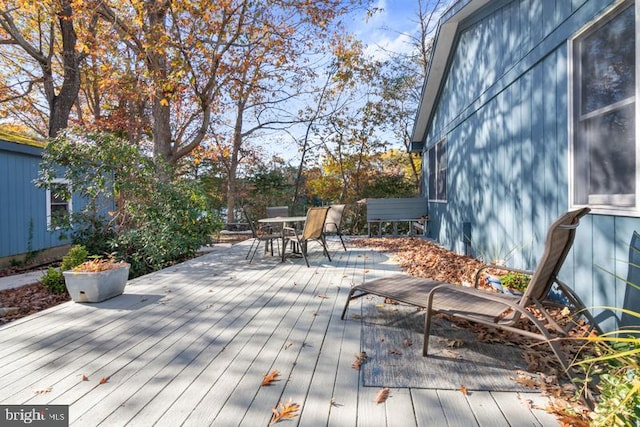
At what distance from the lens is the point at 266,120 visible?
14758mm

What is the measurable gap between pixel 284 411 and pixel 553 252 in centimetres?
175

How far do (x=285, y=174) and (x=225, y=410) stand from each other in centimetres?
1349

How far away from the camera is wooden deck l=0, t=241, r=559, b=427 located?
5.93 feet

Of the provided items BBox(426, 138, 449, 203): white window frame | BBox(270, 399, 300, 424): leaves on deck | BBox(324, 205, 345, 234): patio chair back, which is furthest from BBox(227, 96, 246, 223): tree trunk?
BBox(270, 399, 300, 424): leaves on deck

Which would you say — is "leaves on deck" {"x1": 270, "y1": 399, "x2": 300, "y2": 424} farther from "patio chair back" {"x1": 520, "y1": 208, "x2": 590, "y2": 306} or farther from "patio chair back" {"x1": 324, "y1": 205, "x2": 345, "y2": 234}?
"patio chair back" {"x1": 324, "y1": 205, "x2": 345, "y2": 234}

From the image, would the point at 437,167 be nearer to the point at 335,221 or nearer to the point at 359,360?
the point at 335,221

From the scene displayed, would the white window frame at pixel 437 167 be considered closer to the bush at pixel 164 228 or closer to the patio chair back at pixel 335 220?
the patio chair back at pixel 335 220

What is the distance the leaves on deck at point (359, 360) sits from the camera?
7.58 feet

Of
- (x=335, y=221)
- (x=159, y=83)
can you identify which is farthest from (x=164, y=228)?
(x=335, y=221)

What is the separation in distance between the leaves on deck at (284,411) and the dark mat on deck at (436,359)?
0.47 m

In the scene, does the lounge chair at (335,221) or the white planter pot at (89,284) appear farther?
the lounge chair at (335,221)

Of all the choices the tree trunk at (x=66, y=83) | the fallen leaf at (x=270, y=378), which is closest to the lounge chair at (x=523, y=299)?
the fallen leaf at (x=270, y=378)

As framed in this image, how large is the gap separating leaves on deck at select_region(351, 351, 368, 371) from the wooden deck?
0.05 metres

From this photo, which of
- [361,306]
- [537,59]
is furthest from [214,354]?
[537,59]
